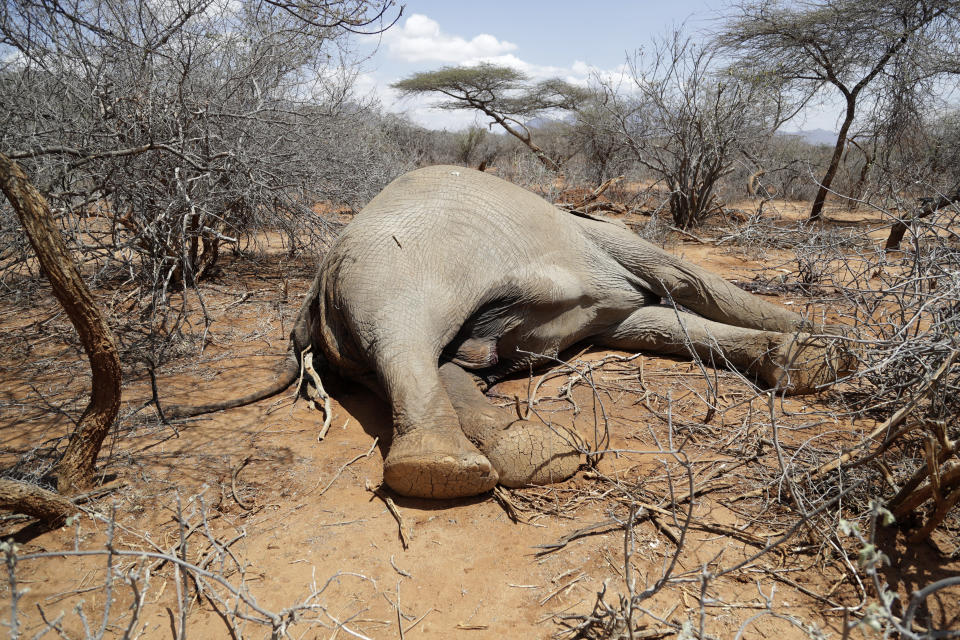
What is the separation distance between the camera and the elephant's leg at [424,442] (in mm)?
2221

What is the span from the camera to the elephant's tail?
2.91m

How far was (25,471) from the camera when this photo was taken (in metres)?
2.34

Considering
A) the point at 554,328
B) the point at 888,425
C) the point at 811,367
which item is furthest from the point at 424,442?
the point at 811,367

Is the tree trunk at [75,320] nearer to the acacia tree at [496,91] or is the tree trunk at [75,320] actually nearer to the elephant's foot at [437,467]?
the elephant's foot at [437,467]

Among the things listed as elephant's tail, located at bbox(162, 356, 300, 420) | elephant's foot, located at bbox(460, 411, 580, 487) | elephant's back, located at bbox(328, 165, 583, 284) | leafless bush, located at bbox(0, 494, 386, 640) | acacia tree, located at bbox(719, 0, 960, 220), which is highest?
acacia tree, located at bbox(719, 0, 960, 220)

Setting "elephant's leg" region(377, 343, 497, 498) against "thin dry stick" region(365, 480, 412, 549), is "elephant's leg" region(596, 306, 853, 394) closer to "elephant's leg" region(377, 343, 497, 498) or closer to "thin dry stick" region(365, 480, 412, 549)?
"elephant's leg" region(377, 343, 497, 498)

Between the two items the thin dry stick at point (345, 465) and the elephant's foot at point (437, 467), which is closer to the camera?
the elephant's foot at point (437, 467)

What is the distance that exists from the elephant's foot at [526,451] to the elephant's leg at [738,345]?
33.4 inches

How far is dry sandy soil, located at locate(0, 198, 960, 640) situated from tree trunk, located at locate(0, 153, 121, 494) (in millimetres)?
195

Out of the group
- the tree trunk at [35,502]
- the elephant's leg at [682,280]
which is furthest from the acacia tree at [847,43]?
the tree trunk at [35,502]

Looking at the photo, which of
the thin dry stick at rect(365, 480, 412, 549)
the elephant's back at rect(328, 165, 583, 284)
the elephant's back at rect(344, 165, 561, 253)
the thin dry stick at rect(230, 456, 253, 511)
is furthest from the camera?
the elephant's back at rect(344, 165, 561, 253)

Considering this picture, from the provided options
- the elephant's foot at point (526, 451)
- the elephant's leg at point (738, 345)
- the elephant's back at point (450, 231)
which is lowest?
the elephant's foot at point (526, 451)

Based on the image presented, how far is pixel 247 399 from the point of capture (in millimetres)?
3113

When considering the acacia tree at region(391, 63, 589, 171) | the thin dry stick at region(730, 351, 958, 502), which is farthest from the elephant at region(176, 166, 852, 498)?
the acacia tree at region(391, 63, 589, 171)
